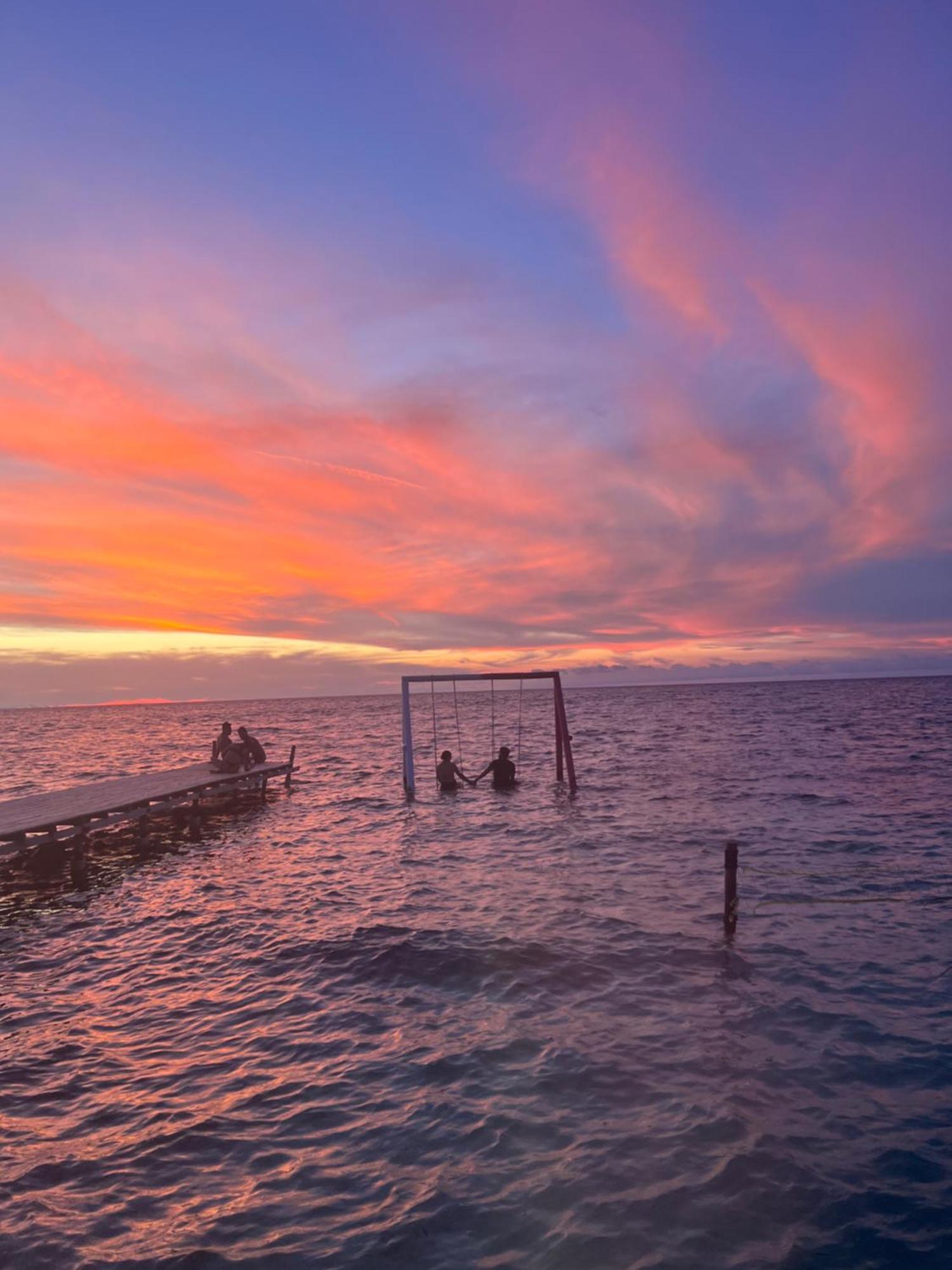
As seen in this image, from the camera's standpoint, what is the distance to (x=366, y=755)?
5591cm

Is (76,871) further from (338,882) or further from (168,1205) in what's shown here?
(168,1205)

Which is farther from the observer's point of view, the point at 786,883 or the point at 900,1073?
the point at 786,883

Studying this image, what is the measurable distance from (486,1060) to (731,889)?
6.08 metres

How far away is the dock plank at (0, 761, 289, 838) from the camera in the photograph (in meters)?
19.6

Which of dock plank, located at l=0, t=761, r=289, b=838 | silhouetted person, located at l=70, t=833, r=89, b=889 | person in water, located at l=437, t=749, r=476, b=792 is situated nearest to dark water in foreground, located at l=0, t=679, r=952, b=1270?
silhouetted person, located at l=70, t=833, r=89, b=889

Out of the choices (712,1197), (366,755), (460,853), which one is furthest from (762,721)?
(712,1197)

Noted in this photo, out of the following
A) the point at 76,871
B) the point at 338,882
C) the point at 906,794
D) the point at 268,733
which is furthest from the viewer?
the point at 268,733

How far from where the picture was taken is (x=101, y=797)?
2409 cm

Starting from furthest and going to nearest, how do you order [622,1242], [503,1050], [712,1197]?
[503,1050] → [712,1197] → [622,1242]

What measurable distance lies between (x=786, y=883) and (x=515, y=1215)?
12.1 m

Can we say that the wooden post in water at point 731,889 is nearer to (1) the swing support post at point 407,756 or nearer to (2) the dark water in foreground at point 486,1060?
(2) the dark water in foreground at point 486,1060

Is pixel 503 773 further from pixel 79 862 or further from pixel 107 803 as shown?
pixel 79 862

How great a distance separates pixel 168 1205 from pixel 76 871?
15.1 meters

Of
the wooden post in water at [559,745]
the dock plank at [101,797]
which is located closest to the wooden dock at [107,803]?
the dock plank at [101,797]
